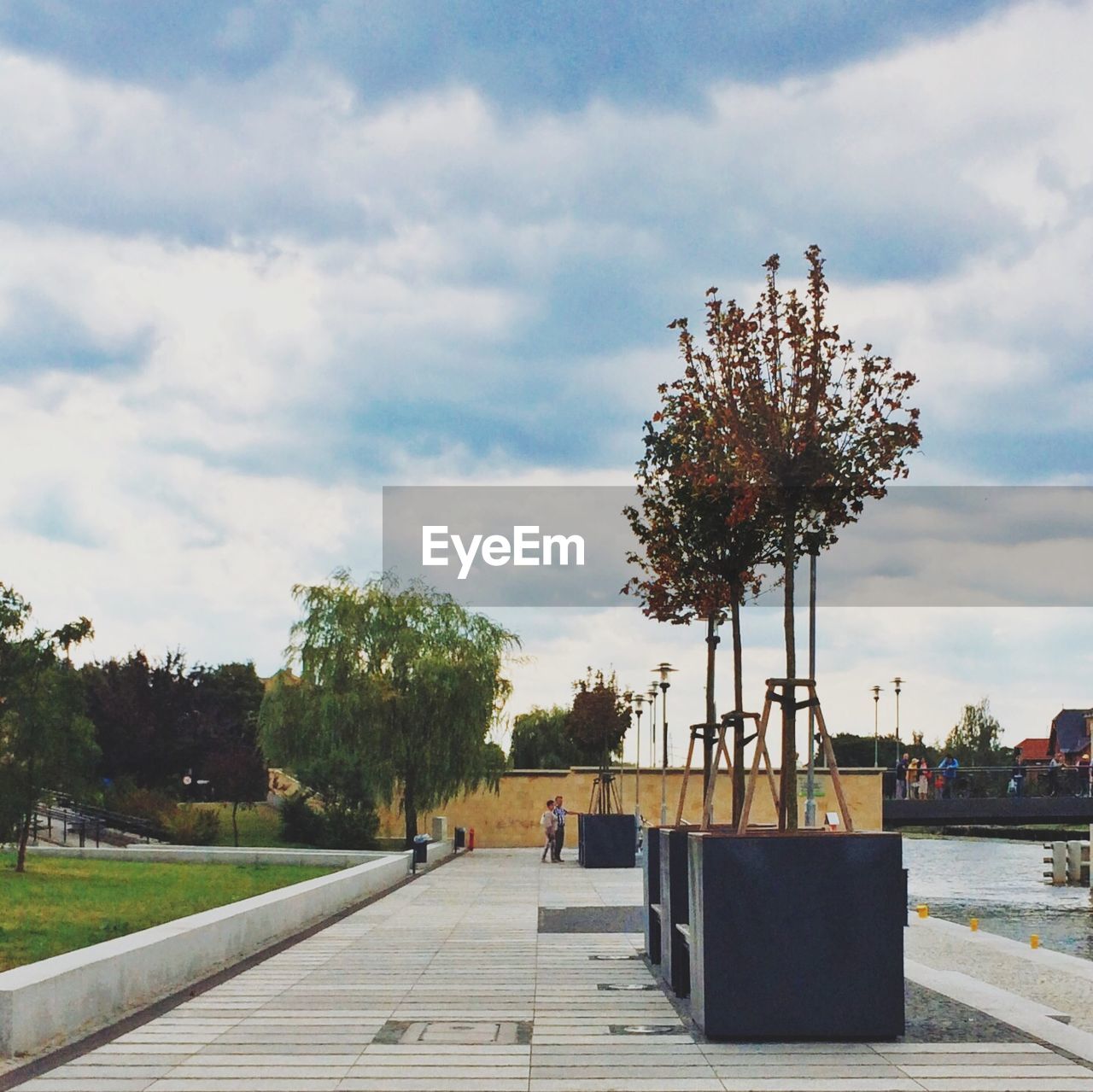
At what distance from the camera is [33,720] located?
27234 millimetres

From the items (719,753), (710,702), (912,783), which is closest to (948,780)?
(912,783)

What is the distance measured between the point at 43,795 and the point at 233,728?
3754 centimetres

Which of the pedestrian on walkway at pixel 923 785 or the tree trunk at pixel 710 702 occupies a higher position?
the tree trunk at pixel 710 702

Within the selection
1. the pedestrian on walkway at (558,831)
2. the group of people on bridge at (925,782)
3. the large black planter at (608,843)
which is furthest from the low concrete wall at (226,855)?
the group of people on bridge at (925,782)

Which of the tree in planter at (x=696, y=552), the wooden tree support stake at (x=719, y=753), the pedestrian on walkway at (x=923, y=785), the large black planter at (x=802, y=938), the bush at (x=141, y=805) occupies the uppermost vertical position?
the tree in planter at (x=696, y=552)

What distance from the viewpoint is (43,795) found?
28.9m

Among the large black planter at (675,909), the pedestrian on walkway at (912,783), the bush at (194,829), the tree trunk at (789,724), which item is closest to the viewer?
the tree trunk at (789,724)

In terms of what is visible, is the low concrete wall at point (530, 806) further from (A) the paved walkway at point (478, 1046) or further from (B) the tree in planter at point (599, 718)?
(A) the paved walkway at point (478, 1046)

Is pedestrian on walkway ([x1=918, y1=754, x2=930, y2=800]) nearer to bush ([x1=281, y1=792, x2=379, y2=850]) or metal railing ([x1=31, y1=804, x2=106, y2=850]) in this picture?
bush ([x1=281, y1=792, x2=379, y2=850])

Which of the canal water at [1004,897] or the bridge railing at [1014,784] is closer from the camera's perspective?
the canal water at [1004,897]

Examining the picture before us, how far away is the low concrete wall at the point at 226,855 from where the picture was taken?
32688 mm

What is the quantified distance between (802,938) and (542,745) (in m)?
86.6

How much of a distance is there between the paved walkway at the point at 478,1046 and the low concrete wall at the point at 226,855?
59.0ft

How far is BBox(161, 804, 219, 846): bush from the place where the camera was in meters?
42.3
